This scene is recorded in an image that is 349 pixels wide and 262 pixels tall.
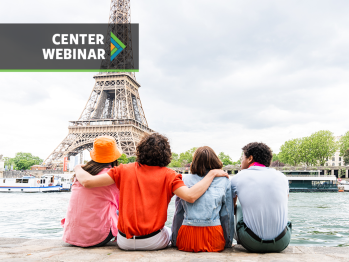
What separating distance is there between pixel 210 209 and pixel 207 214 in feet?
0.19

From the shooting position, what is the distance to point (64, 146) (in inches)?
1794

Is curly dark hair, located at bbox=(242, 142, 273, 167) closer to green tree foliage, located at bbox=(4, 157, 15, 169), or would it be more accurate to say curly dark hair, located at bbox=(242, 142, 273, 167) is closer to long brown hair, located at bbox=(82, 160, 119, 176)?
long brown hair, located at bbox=(82, 160, 119, 176)

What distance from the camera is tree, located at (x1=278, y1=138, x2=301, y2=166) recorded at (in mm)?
63781

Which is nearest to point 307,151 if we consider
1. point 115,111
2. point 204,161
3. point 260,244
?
point 115,111

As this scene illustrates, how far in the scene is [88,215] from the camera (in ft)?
11.0

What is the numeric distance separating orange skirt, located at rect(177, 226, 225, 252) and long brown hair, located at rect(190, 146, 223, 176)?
57cm

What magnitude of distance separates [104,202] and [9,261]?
1039mm

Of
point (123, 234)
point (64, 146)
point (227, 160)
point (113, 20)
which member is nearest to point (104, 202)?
point (123, 234)

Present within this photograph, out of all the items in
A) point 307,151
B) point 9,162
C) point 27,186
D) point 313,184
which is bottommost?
point 313,184

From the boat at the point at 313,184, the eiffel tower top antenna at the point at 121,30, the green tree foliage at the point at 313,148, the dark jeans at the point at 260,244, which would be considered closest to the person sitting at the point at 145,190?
the dark jeans at the point at 260,244

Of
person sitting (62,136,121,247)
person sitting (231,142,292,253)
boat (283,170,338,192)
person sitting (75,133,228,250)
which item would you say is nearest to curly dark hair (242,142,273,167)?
person sitting (231,142,292,253)

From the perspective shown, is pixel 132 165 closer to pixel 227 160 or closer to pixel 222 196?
pixel 222 196

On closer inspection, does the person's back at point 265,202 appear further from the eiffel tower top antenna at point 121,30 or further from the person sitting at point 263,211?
the eiffel tower top antenna at point 121,30

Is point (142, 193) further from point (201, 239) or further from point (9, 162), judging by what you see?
point (9, 162)
